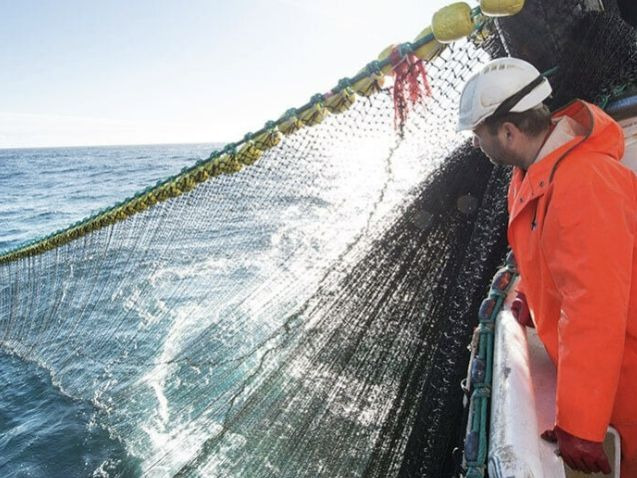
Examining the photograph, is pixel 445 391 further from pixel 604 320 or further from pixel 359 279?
pixel 359 279

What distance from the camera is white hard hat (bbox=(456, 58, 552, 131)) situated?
1.60 meters

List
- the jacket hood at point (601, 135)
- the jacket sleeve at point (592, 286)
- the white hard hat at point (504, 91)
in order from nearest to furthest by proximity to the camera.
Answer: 1. the jacket sleeve at point (592, 286)
2. the jacket hood at point (601, 135)
3. the white hard hat at point (504, 91)

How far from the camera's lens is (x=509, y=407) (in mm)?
1696

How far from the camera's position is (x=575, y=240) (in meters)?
1.33

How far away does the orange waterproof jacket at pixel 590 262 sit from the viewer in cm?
130

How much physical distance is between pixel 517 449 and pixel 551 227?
0.76m

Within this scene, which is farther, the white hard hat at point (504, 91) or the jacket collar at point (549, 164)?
the white hard hat at point (504, 91)

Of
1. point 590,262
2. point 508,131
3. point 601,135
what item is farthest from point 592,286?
point 508,131

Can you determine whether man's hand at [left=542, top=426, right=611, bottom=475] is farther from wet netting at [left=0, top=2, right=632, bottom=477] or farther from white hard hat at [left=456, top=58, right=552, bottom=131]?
white hard hat at [left=456, top=58, right=552, bottom=131]

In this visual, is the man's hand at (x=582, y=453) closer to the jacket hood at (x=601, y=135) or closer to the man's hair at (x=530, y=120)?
the jacket hood at (x=601, y=135)

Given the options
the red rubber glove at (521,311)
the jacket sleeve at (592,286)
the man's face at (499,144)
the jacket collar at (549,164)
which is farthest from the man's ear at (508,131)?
the red rubber glove at (521,311)

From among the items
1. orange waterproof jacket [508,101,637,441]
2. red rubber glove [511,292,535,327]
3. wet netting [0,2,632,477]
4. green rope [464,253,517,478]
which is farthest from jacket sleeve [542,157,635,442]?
wet netting [0,2,632,477]

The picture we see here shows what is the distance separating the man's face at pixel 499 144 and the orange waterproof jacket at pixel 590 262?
0.16 metres

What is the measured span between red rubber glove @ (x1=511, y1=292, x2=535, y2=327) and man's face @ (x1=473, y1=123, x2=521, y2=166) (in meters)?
0.86
